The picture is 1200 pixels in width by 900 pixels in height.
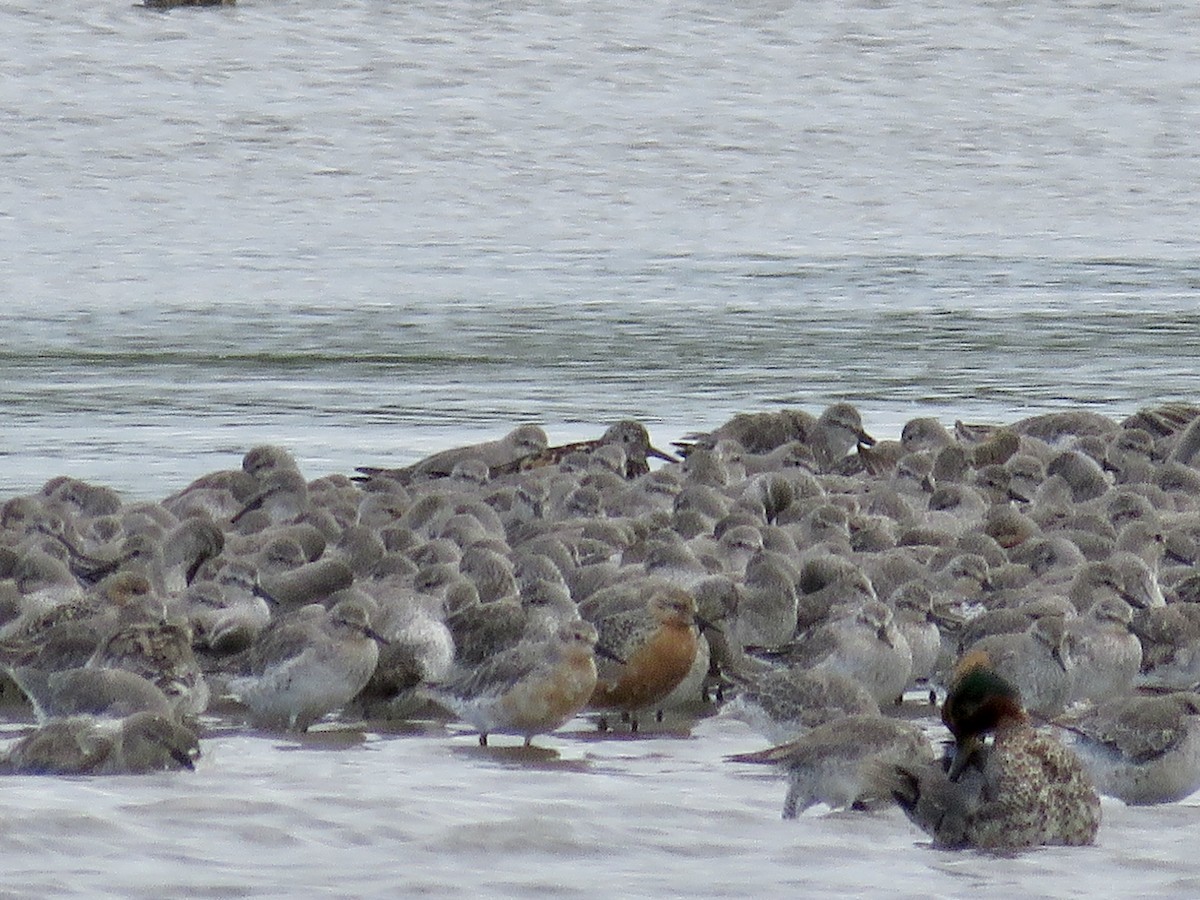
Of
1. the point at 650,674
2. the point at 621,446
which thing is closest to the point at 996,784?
the point at 650,674

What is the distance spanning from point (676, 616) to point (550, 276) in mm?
17559

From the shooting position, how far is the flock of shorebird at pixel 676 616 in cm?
838

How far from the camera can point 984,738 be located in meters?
8.03

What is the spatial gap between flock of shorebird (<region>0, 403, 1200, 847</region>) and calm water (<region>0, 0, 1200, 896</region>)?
0.22 m

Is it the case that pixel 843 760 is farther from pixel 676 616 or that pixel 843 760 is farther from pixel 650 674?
pixel 676 616

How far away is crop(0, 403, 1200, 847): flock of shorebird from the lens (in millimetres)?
8375

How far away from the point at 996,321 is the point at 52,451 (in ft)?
33.4

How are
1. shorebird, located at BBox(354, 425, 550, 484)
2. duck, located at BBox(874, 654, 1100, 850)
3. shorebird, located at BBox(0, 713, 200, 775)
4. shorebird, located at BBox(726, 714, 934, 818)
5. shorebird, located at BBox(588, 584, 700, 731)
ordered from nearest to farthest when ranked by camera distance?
duck, located at BBox(874, 654, 1100, 850)
shorebird, located at BBox(726, 714, 934, 818)
shorebird, located at BBox(0, 713, 200, 775)
shorebird, located at BBox(588, 584, 700, 731)
shorebird, located at BBox(354, 425, 550, 484)

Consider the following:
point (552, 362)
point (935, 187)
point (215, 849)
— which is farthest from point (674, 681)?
point (935, 187)

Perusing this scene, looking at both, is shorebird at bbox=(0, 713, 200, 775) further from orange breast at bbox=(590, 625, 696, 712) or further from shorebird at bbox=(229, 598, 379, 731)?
orange breast at bbox=(590, 625, 696, 712)

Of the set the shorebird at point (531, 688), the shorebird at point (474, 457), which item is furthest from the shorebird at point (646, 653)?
the shorebird at point (474, 457)

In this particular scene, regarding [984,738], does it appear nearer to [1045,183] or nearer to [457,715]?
[457,715]

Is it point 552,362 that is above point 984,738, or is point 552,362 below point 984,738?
below

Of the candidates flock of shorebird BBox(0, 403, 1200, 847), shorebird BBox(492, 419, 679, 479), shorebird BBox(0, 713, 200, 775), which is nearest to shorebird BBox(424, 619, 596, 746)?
flock of shorebird BBox(0, 403, 1200, 847)
